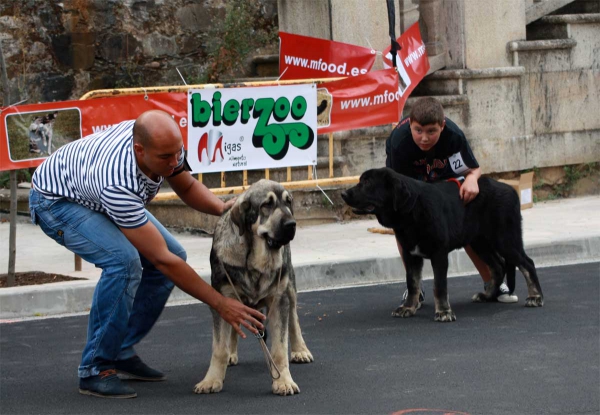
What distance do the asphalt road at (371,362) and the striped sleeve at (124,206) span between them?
1.00 meters

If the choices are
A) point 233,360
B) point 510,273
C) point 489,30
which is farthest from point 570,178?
point 233,360

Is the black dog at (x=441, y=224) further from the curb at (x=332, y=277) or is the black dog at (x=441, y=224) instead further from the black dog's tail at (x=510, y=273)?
the curb at (x=332, y=277)

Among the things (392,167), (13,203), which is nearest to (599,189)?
(392,167)

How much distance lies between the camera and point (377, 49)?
12617mm

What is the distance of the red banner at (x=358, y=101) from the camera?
1108cm

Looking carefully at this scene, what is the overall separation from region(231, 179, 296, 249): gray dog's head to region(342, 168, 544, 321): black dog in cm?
184

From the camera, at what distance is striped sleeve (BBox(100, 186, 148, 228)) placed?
536 cm

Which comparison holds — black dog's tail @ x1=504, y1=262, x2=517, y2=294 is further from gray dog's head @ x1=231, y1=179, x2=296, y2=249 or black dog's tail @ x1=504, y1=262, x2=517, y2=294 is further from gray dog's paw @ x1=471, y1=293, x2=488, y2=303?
gray dog's head @ x1=231, y1=179, x2=296, y2=249

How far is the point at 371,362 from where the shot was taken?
255 inches

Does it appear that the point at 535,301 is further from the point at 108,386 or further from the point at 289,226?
the point at 108,386

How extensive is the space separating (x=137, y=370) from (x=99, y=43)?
931cm

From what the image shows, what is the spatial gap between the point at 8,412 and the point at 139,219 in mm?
1274

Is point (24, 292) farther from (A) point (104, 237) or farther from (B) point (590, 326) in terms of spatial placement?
(B) point (590, 326)

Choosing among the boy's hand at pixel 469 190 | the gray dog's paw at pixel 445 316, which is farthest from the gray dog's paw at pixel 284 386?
the boy's hand at pixel 469 190
